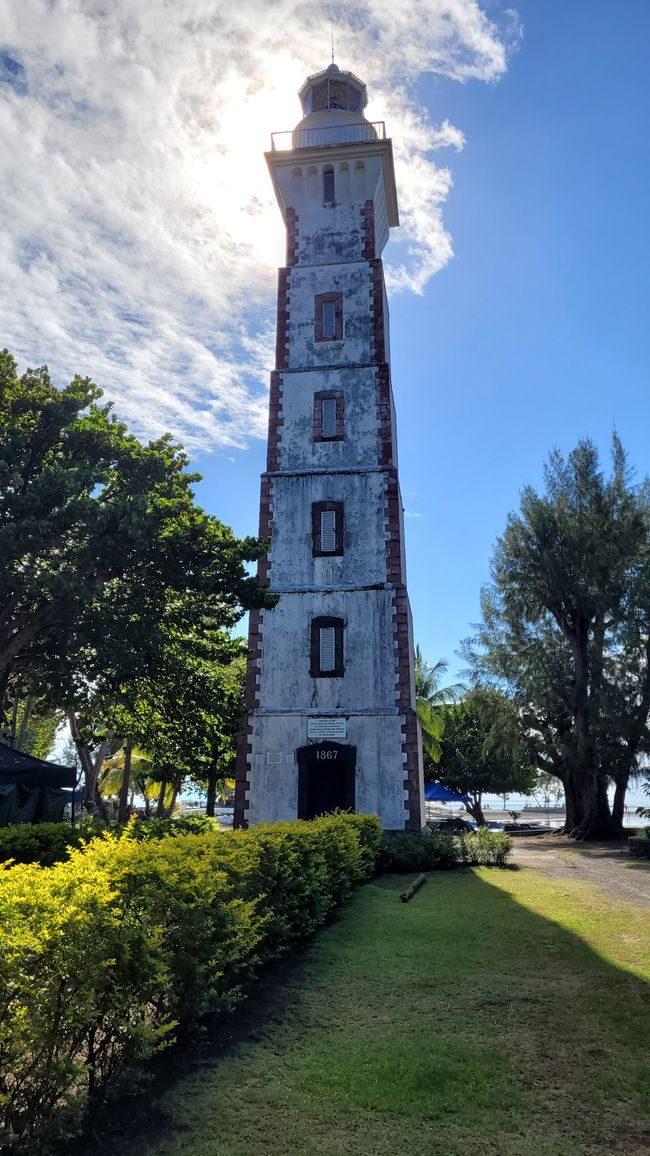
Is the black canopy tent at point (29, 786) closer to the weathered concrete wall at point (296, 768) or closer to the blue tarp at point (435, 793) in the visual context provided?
the weathered concrete wall at point (296, 768)

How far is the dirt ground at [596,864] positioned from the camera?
47.0ft

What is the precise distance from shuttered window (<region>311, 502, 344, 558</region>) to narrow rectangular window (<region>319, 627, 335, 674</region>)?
2.47 m

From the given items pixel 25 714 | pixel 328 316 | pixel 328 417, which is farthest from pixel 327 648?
pixel 25 714

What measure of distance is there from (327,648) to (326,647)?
0.04 metres

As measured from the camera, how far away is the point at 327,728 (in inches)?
767

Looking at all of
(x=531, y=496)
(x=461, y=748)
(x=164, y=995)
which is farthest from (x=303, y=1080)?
(x=461, y=748)

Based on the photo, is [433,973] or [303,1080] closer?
[303,1080]

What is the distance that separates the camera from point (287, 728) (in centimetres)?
1973

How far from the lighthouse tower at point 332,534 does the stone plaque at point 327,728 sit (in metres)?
0.03

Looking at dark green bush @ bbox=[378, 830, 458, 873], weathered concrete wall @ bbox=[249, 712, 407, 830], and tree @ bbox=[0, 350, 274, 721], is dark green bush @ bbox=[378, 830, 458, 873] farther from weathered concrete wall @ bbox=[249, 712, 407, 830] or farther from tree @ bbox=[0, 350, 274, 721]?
tree @ bbox=[0, 350, 274, 721]

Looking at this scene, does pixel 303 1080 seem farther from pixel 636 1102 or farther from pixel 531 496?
pixel 531 496

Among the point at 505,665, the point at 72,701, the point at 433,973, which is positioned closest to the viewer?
the point at 433,973

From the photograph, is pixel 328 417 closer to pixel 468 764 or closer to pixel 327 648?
pixel 327 648

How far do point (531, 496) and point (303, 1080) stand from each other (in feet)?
105
